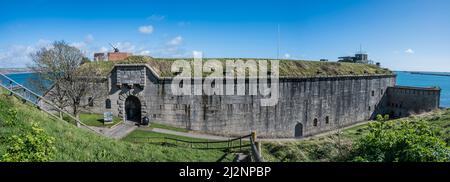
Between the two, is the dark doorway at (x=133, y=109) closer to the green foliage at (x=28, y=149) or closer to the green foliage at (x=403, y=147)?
the green foliage at (x=28, y=149)

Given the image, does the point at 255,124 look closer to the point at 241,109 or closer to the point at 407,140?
the point at 241,109

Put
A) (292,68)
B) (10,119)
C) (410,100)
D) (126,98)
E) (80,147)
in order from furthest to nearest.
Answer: (410,100), (292,68), (126,98), (10,119), (80,147)

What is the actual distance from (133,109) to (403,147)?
23.6 m

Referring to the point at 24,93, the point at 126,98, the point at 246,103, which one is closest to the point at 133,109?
the point at 126,98

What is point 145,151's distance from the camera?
41.7 feet

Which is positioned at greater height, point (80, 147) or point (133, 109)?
point (80, 147)

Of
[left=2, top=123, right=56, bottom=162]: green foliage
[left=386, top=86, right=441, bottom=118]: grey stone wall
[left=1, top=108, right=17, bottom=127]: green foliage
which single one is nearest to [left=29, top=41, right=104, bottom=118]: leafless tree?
[left=1, top=108, right=17, bottom=127]: green foliage

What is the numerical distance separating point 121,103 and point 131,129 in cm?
362

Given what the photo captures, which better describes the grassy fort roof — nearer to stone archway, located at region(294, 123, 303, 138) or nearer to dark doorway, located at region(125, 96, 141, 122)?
dark doorway, located at region(125, 96, 141, 122)

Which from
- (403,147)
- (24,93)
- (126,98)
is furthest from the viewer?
(126,98)

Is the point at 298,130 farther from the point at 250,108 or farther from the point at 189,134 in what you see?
the point at 189,134

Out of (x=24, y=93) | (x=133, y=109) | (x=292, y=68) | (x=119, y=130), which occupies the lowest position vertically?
(x=119, y=130)

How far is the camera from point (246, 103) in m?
27.6

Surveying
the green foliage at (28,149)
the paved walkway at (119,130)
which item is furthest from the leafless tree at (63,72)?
the green foliage at (28,149)
